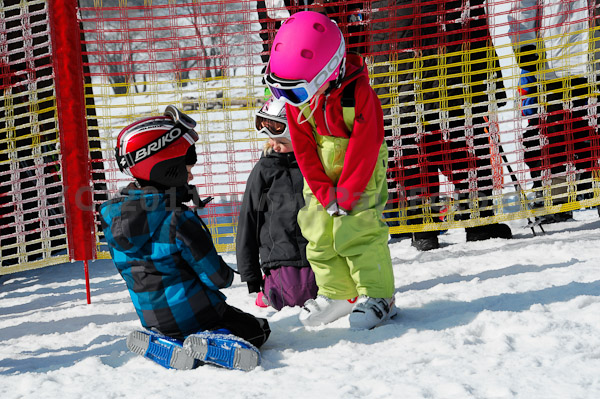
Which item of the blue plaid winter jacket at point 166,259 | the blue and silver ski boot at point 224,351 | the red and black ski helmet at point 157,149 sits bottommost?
the blue and silver ski boot at point 224,351

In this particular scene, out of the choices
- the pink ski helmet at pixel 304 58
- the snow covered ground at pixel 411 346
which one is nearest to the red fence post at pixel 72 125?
the snow covered ground at pixel 411 346

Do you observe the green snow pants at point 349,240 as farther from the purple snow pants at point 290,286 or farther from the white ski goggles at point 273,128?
the white ski goggles at point 273,128

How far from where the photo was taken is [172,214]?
230 cm

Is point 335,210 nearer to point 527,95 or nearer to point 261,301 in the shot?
point 261,301

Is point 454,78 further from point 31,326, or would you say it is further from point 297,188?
point 31,326

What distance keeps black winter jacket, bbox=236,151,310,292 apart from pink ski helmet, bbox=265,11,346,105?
77cm

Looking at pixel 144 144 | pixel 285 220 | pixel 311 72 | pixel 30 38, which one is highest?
pixel 30 38

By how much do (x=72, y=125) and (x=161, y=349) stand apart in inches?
76.3

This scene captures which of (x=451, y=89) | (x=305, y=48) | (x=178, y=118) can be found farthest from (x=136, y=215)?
(x=451, y=89)

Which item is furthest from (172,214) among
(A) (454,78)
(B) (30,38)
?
(A) (454,78)

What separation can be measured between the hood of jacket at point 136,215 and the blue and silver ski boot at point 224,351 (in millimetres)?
445

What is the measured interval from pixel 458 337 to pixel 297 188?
4.09 feet

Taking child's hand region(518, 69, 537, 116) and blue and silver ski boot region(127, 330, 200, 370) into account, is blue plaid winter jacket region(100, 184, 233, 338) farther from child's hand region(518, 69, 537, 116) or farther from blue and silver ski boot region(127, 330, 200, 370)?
child's hand region(518, 69, 537, 116)

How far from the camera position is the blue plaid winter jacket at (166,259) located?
2.30m
